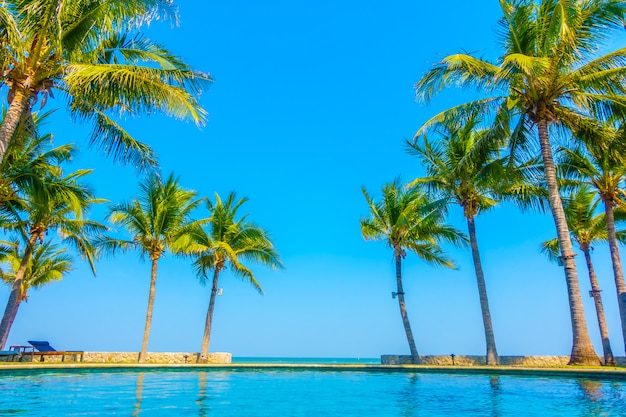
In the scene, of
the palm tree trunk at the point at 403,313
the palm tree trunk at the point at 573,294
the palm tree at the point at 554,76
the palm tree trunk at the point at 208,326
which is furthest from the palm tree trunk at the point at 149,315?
the palm tree trunk at the point at 573,294

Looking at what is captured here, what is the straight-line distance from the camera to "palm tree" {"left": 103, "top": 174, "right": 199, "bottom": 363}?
1784 centimetres

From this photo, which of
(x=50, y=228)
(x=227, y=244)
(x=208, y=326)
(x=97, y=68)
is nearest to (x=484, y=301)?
(x=227, y=244)

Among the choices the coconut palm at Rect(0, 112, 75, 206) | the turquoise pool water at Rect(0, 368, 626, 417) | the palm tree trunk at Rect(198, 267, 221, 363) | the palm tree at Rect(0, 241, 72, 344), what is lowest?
the turquoise pool water at Rect(0, 368, 626, 417)

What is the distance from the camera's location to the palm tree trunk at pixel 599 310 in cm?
1472

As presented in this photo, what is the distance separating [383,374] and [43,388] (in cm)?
908

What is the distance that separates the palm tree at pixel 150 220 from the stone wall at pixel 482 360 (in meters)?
10.3

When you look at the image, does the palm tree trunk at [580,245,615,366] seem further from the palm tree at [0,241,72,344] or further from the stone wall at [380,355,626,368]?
the palm tree at [0,241,72,344]

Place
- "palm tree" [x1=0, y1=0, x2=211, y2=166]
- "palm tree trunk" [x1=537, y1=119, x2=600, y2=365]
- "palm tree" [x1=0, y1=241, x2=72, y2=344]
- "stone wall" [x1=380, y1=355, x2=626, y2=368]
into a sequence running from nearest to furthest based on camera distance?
"palm tree" [x1=0, y1=0, x2=211, y2=166] < "palm tree trunk" [x1=537, y1=119, x2=600, y2=365] < "stone wall" [x1=380, y1=355, x2=626, y2=368] < "palm tree" [x1=0, y1=241, x2=72, y2=344]

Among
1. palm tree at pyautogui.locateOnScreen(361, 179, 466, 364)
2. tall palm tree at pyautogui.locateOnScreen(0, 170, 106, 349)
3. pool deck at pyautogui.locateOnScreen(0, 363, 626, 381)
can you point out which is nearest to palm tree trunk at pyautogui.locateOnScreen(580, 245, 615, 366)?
pool deck at pyautogui.locateOnScreen(0, 363, 626, 381)

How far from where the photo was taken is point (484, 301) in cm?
1523

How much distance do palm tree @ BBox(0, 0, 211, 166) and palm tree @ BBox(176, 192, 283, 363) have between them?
8801mm

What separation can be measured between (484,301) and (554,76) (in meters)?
7.69

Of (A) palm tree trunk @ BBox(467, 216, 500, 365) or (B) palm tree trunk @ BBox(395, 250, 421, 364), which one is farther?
(B) palm tree trunk @ BBox(395, 250, 421, 364)

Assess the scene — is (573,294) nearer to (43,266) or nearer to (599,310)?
(599,310)
